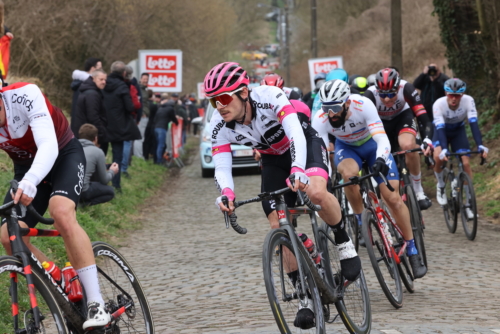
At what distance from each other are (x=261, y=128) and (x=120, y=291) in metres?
1.50

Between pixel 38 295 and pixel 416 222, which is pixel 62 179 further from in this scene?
pixel 416 222

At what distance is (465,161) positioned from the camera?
1135 cm

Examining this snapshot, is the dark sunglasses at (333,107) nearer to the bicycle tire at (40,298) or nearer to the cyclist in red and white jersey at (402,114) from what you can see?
the cyclist in red and white jersey at (402,114)

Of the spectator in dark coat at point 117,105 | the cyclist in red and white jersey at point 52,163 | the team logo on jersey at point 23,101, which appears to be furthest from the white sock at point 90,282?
the spectator in dark coat at point 117,105

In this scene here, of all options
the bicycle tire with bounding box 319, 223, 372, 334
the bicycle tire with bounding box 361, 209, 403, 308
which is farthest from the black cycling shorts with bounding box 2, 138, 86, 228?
the bicycle tire with bounding box 361, 209, 403, 308

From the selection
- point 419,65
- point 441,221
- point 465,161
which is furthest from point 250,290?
point 419,65

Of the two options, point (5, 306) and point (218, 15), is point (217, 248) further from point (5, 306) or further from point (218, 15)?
point (218, 15)

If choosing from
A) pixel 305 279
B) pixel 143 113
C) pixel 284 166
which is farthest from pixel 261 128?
pixel 143 113

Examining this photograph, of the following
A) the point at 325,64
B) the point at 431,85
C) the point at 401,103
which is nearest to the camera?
the point at 401,103

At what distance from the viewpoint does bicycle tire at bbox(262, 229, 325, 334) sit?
4.87m

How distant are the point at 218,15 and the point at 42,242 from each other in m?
45.9

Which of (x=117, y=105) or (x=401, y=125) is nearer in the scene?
(x=401, y=125)

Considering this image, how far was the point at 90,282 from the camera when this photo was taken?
5066 millimetres

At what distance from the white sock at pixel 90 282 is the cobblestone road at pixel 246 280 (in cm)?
134
